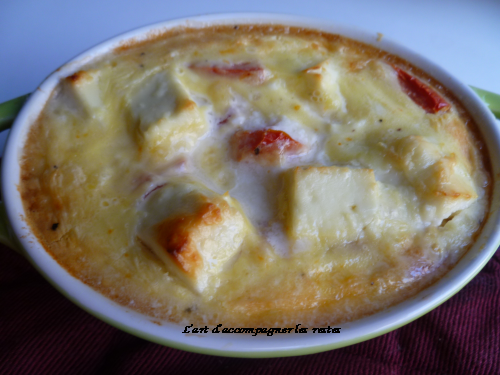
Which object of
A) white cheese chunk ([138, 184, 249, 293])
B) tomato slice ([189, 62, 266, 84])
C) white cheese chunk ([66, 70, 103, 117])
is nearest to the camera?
white cheese chunk ([138, 184, 249, 293])

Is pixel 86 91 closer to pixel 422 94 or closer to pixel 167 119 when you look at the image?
pixel 167 119

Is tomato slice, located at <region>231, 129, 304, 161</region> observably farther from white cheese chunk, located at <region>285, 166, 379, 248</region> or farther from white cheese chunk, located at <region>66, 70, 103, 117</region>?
white cheese chunk, located at <region>66, 70, 103, 117</region>

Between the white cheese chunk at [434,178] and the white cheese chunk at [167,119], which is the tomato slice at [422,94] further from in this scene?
the white cheese chunk at [167,119]

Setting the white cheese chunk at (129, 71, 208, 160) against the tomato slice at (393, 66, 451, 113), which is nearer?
the white cheese chunk at (129, 71, 208, 160)

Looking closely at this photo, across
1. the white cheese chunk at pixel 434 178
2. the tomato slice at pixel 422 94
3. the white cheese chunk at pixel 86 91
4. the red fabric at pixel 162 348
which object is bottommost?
the red fabric at pixel 162 348

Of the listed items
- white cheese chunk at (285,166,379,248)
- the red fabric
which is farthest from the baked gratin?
the red fabric

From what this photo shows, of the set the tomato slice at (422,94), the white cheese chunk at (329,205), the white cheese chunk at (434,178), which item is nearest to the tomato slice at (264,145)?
the white cheese chunk at (329,205)

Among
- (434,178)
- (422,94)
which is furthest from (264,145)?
(422,94)
